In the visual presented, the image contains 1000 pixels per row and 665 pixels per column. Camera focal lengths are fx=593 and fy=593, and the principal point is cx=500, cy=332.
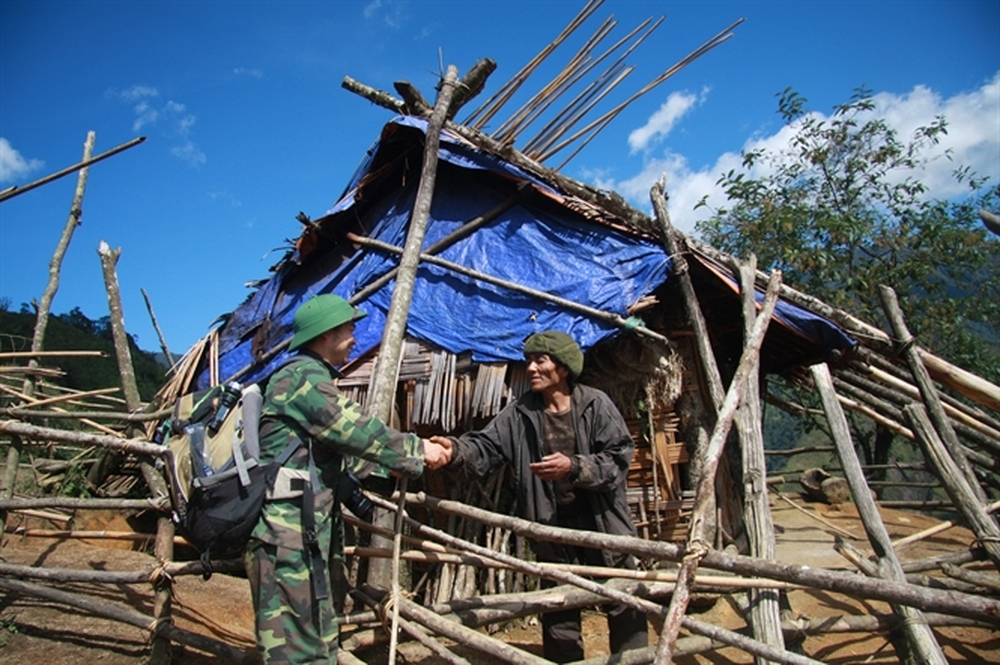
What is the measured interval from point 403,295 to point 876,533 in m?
3.14

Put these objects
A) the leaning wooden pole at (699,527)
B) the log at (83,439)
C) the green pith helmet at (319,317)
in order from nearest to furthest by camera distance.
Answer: the leaning wooden pole at (699,527) → the green pith helmet at (319,317) → the log at (83,439)

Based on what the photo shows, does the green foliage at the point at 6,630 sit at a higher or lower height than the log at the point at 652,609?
lower

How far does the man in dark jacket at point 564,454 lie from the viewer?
296 cm

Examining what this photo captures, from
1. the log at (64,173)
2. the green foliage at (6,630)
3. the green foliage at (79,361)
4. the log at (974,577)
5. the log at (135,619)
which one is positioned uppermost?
the green foliage at (79,361)

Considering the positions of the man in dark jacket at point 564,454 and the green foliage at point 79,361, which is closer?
the man in dark jacket at point 564,454

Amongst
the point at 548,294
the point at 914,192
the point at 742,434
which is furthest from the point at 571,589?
the point at 914,192

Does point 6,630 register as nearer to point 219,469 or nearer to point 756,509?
point 219,469

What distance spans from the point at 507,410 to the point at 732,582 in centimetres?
134

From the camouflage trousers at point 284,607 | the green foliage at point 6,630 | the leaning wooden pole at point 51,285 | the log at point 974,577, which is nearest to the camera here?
the camouflage trousers at point 284,607

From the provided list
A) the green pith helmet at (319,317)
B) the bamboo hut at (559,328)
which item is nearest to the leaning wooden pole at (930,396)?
the bamboo hut at (559,328)

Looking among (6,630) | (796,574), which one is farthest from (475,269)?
(6,630)

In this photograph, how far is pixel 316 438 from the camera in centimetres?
235

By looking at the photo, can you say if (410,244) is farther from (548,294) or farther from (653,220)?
(653,220)

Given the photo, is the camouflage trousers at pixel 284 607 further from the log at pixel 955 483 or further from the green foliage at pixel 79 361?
the green foliage at pixel 79 361
